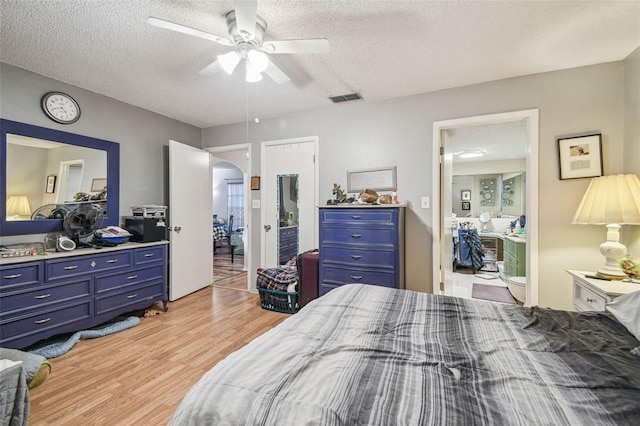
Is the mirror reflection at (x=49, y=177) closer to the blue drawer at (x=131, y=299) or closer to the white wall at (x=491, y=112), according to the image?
the blue drawer at (x=131, y=299)

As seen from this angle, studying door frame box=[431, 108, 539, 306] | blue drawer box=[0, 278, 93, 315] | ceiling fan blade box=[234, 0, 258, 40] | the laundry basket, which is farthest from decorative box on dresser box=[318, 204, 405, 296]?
blue drawer box=[0, 278, 93, 315]

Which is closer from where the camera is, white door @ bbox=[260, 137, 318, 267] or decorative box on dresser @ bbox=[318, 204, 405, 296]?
decorative box on dresser @ bbox=[318, 204, 405, 296]

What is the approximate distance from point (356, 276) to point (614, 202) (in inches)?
78.4

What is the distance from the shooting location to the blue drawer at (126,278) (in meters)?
2.63

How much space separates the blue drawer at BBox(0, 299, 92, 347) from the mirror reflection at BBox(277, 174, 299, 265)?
2062mm

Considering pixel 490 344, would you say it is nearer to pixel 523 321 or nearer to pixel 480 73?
pixel 523 321

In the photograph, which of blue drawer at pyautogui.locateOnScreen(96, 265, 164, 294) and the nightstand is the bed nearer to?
the nightstand

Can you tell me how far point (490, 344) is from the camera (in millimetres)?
1068

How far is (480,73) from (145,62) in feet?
9.81

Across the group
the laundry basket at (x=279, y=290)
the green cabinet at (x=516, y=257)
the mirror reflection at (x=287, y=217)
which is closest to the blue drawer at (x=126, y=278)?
the laundry basket at (x=279, y=290)

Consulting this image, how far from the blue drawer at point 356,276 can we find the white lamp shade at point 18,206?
9.16ft

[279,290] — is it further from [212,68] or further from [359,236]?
[212,68]

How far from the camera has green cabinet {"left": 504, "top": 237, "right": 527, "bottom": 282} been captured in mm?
3834

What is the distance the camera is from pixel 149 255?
309 centimetres
